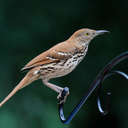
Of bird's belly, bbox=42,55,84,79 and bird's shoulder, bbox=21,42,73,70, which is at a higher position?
bird's shoulder, bbox=21,42,73,70

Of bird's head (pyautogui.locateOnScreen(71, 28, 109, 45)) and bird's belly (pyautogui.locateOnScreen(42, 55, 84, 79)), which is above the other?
bird's head (pyautogui.locateOnScreen(71, 28, 109, 45))

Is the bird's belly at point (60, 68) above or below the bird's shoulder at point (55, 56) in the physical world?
below

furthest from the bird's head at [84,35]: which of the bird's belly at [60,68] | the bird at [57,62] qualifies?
the bird's belly at [60,68]

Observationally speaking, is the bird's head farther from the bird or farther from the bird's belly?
the bird's belly

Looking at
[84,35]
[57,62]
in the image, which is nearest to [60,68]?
[57,62]

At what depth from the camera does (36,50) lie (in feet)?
16.0

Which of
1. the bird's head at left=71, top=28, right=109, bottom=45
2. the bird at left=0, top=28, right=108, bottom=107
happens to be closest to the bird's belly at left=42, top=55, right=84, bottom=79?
the bird at left=0, top=28, right=108, bottom=107

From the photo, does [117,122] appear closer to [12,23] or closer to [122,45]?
[122,45]

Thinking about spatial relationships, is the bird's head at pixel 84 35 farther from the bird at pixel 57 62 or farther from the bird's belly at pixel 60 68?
the bird's belly at pixel 60 68

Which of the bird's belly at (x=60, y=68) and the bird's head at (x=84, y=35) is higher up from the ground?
the bird's head at (x=84, y=35)

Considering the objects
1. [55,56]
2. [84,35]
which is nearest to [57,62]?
[55,56]

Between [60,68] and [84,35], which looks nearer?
[60,68]

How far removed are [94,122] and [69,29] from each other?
0.96m

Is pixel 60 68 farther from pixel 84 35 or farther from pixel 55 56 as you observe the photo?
pixel 84 35
